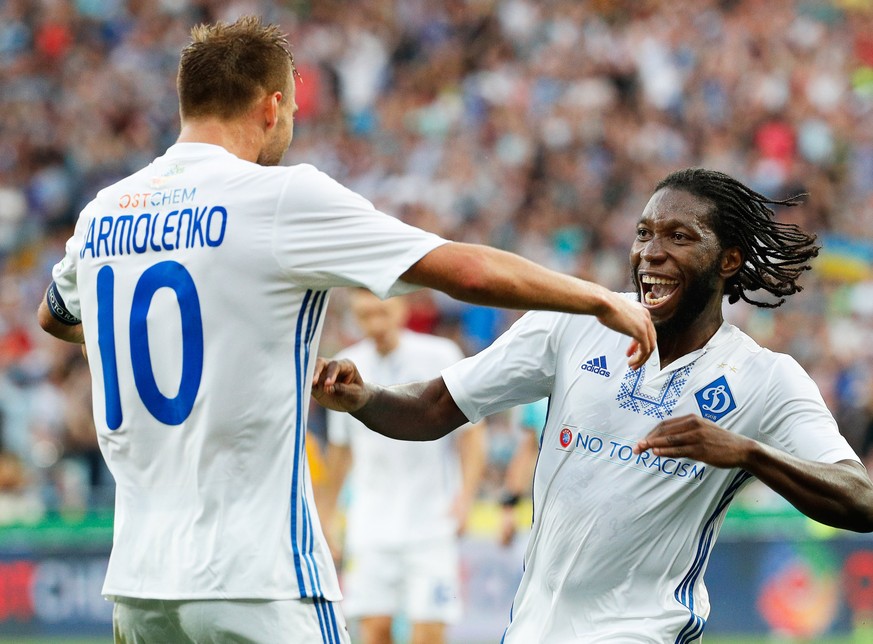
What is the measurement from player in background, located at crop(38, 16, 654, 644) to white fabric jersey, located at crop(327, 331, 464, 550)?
5.16m

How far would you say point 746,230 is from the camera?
474 centimetres

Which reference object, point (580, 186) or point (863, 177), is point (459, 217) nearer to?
point (580, 186)

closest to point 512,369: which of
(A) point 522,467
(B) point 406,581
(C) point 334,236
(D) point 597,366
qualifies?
(D) point 597,366

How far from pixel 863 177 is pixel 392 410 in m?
13.3

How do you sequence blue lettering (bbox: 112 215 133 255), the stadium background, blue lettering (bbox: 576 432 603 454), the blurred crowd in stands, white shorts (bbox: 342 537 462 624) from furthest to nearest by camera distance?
the blurred crowd in stands, the stadium background, white shorts (bbox: 342 537 462 624), blue lettering (bbox: 576 432 603 454), blue lettering (bbox: 112 215 133 255)

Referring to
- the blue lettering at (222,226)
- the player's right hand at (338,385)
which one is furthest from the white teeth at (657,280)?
the blue lettering at (222,226)

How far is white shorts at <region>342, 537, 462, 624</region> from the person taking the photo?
29.3ft

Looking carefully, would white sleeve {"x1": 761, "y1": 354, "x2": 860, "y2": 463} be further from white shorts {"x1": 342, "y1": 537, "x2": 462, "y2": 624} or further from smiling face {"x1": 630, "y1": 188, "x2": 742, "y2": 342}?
white shorts {"x1": 342, "y1": 537, "x2": 462, "y2": 624}

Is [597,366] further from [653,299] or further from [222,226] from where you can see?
[222,226]

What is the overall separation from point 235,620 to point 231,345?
729 millimetres

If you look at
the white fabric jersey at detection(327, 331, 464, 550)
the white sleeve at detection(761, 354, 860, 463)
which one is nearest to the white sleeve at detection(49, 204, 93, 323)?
the white sleeve at detection(761, 354, 860, 463)

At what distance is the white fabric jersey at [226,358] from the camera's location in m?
3.68

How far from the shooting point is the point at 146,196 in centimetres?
385

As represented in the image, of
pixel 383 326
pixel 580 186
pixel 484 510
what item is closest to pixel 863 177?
pixel 580 186
